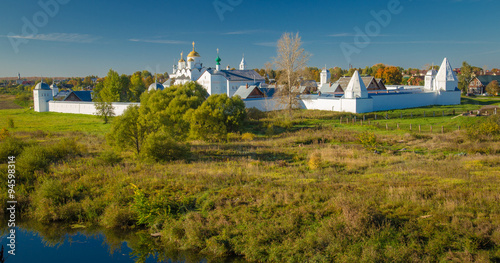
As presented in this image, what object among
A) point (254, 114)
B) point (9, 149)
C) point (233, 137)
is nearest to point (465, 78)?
point (254, 114)

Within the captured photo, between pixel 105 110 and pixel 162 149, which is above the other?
pixel 105 110

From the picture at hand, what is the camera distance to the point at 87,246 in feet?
30.2

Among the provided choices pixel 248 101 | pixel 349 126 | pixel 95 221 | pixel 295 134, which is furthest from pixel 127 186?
pixel 248 101

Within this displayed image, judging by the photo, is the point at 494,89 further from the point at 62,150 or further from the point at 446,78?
the point at 62,150

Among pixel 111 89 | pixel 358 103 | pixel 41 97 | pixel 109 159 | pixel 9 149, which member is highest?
pixel 111 89

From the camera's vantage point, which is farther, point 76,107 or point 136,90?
point 136,90

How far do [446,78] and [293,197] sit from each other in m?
31.9

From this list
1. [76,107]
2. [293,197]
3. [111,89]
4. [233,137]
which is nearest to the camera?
[293,197]

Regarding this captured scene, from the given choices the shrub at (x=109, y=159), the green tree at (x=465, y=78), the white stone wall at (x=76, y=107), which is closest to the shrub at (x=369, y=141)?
the shrub at (x=109, y=159)

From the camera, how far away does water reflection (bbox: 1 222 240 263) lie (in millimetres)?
8633

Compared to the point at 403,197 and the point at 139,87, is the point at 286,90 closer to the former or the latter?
the point at 403,197

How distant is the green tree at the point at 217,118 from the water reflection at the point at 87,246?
995 centimetres

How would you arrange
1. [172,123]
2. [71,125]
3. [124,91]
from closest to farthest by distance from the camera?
[172,123] < [71,125] < [124,91]

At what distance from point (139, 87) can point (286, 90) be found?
77.1ft
